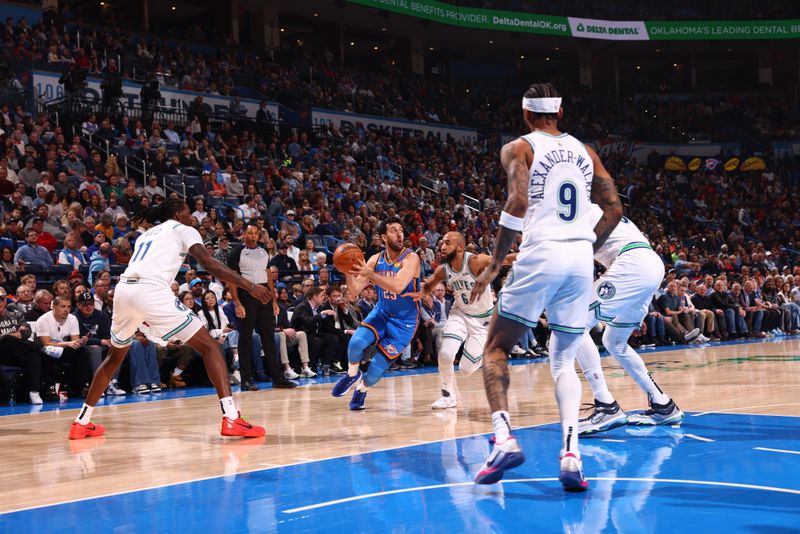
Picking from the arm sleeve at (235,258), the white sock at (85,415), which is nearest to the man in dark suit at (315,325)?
the arm sleeve at (235,258)

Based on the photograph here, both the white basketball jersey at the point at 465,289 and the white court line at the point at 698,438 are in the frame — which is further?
the white basketball jersey at the point at 465,289

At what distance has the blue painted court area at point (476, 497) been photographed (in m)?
3.84

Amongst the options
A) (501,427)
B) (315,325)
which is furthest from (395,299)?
(315,325)

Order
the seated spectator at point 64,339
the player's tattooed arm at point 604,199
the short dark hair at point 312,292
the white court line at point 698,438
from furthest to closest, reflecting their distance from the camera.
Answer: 1. the short dark hair at point 312,292
2. the seated spectator at point 64,339
3. the white court line at point 698,438
4. the player's tattooed arm at point 604,199

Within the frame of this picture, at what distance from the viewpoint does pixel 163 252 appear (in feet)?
22.1

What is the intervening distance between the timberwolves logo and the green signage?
83.4 feet

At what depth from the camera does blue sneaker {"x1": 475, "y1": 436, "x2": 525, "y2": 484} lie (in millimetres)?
4277

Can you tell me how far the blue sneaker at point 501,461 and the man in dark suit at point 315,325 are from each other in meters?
8.33

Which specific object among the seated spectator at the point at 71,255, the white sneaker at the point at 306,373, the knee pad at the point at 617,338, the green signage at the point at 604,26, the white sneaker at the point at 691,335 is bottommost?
the white sneaker at the point at 691,335

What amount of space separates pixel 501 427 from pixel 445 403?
3686 millimetres

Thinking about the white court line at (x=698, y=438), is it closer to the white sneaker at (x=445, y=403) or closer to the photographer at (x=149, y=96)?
the white sneaker at (x=445, y=403)

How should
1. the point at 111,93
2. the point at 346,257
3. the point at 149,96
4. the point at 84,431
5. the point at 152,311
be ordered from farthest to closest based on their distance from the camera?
the point at 149,96
the point at 111,93
the point at 346,257
the point at 84,431
the point at 152,311

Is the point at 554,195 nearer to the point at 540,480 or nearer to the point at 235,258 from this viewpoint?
the point at 540,480

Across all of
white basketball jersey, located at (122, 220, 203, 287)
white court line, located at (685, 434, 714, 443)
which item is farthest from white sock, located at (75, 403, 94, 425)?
white court line, located at (685, 434, 714, 443)
